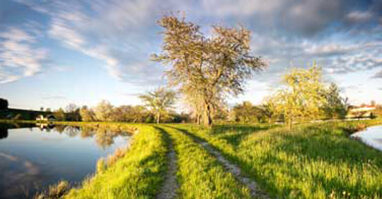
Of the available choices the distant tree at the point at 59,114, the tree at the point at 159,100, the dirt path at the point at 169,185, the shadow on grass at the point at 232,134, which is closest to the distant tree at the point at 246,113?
the tree at the point at 159,100

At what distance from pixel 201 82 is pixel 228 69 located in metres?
3.94

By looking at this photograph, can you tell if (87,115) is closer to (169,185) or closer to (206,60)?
(206,60)

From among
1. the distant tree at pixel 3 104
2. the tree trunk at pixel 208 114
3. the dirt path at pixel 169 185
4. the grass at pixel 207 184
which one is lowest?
the dirt path at pixel 169 185

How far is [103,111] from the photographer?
8269cm

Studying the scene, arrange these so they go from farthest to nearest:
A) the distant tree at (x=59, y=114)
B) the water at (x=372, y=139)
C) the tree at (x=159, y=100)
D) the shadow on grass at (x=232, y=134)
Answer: the distant tree at (x=59, y=114), the tree at (x=159, y=100), the water at (x=372, y=139), the shadow on grass at (x=232, y=134)

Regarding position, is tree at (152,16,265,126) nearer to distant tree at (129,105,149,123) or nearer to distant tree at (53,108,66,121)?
distant tree at (129,105,149,123)

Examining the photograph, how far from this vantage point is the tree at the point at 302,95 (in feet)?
70.1

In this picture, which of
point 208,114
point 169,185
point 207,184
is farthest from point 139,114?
point 207,184

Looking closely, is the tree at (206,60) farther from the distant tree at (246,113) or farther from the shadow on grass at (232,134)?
the distant tree at (246,113)

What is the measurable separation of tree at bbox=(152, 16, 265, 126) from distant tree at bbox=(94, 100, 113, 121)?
64.3 metres

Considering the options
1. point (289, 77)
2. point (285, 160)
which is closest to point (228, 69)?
point (289, 77)

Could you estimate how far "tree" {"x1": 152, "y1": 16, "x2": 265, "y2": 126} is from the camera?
79.1ft

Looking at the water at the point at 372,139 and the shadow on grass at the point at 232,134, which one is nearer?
the shadow on grass at the point at 232,134

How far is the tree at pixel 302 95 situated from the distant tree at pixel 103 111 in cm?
7293
